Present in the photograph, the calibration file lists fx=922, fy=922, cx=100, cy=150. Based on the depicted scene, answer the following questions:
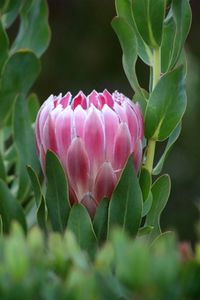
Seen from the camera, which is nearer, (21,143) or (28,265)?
(28,265)

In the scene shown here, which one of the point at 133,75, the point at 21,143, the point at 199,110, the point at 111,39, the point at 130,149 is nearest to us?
the point at 130,149

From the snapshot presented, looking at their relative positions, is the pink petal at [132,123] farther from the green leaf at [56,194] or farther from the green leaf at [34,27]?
the green leaf at [34,27]

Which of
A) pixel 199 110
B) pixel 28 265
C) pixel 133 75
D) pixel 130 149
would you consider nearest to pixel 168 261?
pixel 28 265

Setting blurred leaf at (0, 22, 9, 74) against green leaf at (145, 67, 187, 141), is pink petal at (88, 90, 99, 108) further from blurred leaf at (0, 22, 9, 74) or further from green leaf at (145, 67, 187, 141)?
blurred leaf at (0, 22, 9, 74)

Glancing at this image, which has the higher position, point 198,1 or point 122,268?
point 122,268

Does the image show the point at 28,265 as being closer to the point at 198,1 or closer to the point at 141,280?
the point at 141,280

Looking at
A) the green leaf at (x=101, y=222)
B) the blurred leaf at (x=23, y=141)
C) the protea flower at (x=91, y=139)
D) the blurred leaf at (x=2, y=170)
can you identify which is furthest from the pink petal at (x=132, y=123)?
the blurred leaf at (x=2, y=170)
